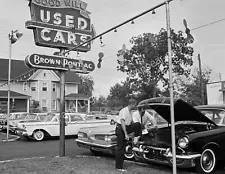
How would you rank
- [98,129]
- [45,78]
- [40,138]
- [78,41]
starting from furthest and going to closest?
[45,78] < [40,138] < [78,41] < [98,129]

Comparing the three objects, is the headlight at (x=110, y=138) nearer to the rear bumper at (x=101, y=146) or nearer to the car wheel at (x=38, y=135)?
the rear bumper at (x=101, y=146)

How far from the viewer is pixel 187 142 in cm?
623

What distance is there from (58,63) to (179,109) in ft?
15.2

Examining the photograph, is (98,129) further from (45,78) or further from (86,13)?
(45,78)

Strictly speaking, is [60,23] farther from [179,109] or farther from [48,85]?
[48,85]

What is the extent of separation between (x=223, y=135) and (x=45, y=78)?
39.0 meters

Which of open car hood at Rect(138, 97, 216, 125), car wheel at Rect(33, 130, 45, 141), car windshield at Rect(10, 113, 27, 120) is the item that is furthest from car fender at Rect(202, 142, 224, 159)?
car windshield at Rect(10, 113, 27, 120)

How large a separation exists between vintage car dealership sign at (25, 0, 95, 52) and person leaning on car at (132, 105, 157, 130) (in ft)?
11.4

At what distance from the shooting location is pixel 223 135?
692cm

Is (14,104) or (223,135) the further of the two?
(14,104)

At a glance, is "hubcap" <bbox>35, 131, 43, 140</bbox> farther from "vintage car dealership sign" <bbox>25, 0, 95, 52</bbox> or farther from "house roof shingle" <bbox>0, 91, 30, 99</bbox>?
"house roof shingle" <bbox>0, 91, 30, 99</bbox>

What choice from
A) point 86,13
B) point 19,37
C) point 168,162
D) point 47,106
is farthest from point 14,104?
point 168,162

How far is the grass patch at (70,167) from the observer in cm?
686

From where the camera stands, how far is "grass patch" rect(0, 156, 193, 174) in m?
6.86
